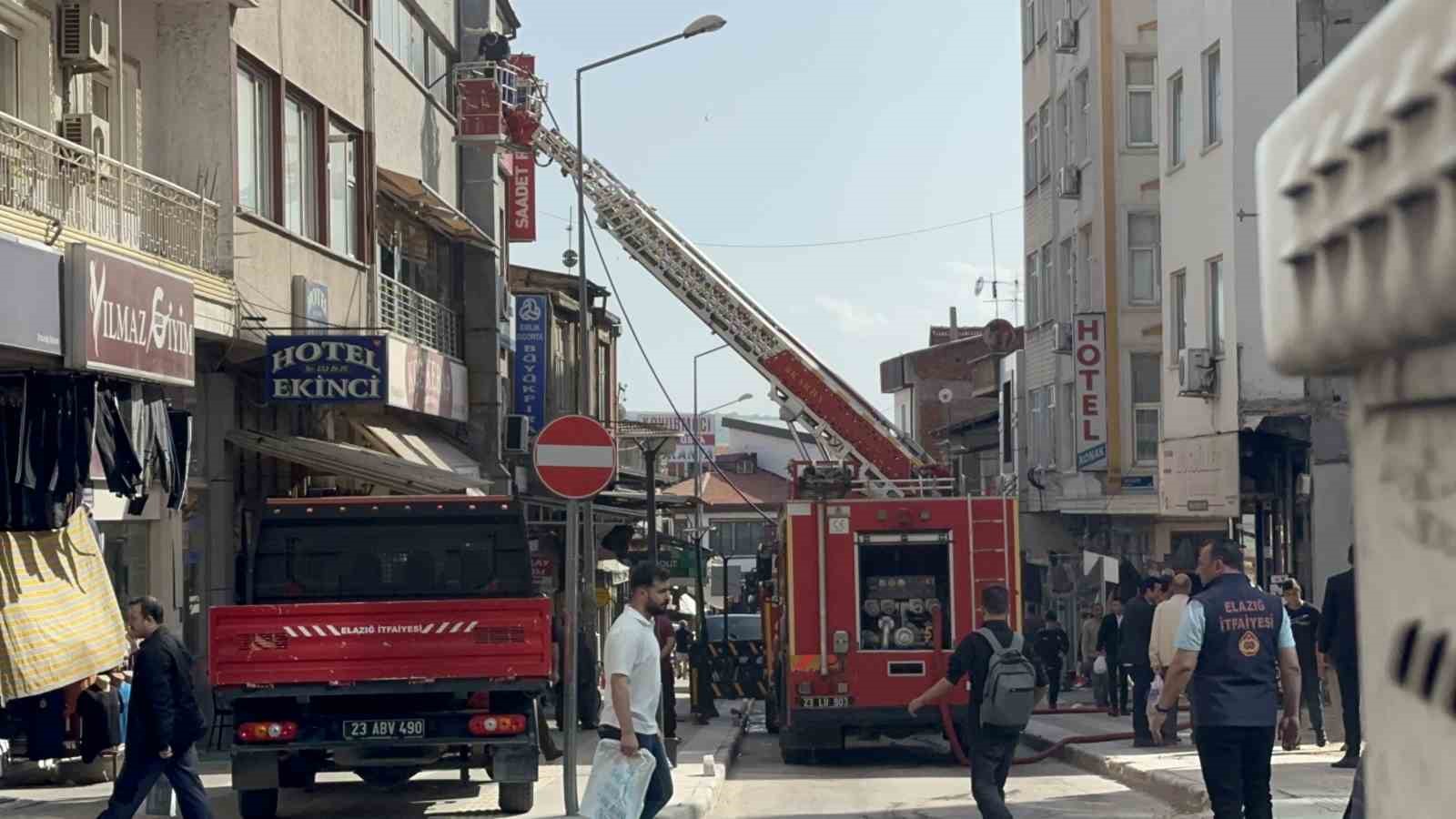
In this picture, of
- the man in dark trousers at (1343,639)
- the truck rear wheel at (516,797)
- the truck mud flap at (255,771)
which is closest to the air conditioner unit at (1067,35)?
the man in dark trousers at (1343,639)

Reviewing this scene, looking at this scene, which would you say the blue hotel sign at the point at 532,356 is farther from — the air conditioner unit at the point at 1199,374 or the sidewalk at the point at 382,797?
the sidewalk at the point at 382,797

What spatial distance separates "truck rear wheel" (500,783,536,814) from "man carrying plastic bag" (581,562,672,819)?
4283 millimetres

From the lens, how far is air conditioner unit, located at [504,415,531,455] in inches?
1379

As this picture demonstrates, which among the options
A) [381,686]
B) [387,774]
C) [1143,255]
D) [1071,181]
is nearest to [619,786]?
[381,686]

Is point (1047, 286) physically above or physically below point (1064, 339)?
above

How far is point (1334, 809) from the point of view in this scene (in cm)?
1351

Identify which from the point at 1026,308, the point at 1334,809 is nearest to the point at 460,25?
the point at 1026,308

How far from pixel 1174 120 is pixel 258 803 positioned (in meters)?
19.7

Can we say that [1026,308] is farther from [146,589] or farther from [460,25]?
[146,589]

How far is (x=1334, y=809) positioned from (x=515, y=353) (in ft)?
83.5

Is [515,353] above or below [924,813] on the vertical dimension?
above

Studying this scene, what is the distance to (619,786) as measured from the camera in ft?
35.1

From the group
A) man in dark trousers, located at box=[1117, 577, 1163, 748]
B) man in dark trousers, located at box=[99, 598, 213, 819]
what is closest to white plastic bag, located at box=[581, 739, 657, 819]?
man in dark trousers, located at box=[99, 598, 213, 819]

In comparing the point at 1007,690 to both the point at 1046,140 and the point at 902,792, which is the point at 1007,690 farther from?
the point at 1046,140
